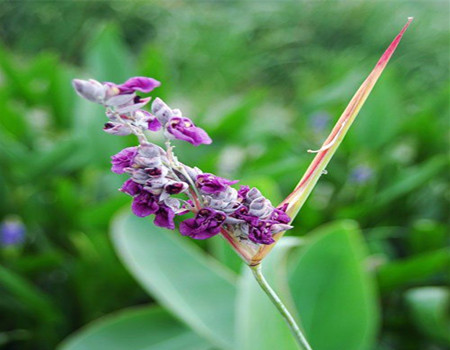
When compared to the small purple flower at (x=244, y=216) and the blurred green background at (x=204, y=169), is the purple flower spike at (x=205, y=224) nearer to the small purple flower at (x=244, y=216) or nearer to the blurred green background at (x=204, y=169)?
the small purple flower at (x=244, y=216)

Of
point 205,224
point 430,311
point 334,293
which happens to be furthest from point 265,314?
point 430,311

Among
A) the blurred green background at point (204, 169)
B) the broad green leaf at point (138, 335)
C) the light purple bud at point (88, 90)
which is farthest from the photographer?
the blurred green background at point (204, 169)

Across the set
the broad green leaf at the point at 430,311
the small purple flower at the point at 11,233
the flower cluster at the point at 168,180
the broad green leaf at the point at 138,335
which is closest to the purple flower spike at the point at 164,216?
the flower cluster at the point at 168,180

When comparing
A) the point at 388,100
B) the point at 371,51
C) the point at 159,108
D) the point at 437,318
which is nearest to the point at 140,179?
the point at 159,108

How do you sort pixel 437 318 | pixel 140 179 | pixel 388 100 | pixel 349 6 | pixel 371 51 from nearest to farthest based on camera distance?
1. pixel 140 179
2. pixel 437 318
3. pixel 388 100
4. pixel 371 51
5. pixel 349 6

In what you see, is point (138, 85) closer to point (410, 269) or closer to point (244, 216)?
point (244, 216)

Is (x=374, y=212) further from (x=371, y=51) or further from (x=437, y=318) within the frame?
(x=371, y=51)

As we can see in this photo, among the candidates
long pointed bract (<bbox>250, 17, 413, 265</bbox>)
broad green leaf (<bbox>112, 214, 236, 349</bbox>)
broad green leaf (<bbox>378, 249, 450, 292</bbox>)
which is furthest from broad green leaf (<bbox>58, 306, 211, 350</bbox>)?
long pointed bract (<bbox>250, 17, 413, 265</bbox>)
